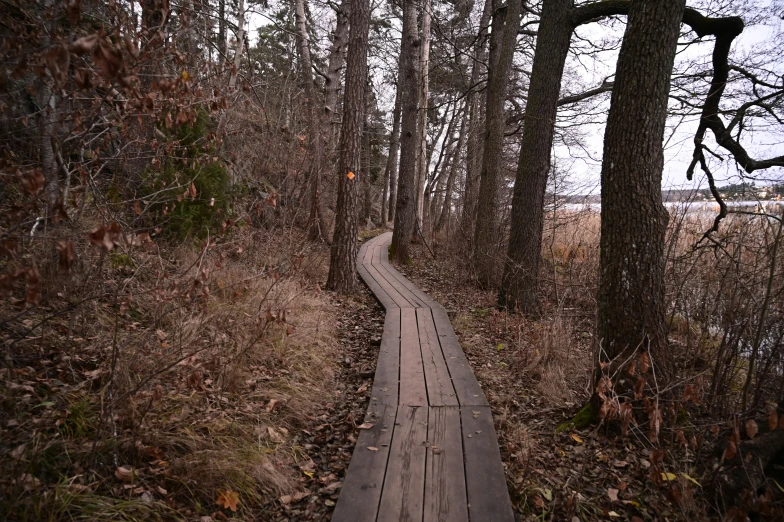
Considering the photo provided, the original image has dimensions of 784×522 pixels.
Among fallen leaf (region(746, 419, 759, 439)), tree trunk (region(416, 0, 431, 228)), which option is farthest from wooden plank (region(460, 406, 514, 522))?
tree trunk (region(416, 0, 431, 228))

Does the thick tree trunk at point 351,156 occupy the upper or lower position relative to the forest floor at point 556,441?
upper

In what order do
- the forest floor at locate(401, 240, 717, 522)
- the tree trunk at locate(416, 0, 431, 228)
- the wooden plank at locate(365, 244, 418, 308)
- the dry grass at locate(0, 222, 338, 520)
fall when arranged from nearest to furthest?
the dry grass at locate(0, 222, 338, 520) → the forest floor at locate(401, 240, 717, 522) → the wooden plank at locate(365, 244, 418, 308) → the tree trunk at locate(416, 0, 431, 228)

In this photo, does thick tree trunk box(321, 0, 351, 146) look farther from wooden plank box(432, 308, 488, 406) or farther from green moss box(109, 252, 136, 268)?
wooden plank box(432, 308, 488, 406)

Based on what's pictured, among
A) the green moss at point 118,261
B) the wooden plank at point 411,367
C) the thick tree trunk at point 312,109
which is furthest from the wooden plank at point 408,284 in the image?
the green moss at point 118,261

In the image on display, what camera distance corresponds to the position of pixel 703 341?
455cm

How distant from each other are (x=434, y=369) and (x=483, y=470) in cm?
166

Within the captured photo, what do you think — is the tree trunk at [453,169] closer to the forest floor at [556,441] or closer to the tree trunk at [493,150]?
the tree trunk at [493,150]

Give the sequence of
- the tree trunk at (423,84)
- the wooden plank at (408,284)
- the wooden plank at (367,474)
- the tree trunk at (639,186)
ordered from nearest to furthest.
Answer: the wooden plank at (367,474) → the tree trunk at (639,186) → the wooden plank at (408,284) → the tree trunk at (423,84)

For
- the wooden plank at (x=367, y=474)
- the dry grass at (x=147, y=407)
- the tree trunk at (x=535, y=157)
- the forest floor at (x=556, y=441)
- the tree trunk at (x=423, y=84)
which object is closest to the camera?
the dry grass at (x=147, y=407)

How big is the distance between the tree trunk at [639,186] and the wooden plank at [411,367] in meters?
1.66

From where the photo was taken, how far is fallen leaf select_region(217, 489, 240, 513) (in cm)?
250

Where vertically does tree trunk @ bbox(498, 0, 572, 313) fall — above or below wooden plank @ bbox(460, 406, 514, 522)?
above

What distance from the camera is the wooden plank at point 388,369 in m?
3.87

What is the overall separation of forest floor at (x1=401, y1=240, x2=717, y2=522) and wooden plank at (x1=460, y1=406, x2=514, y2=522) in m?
0.18
